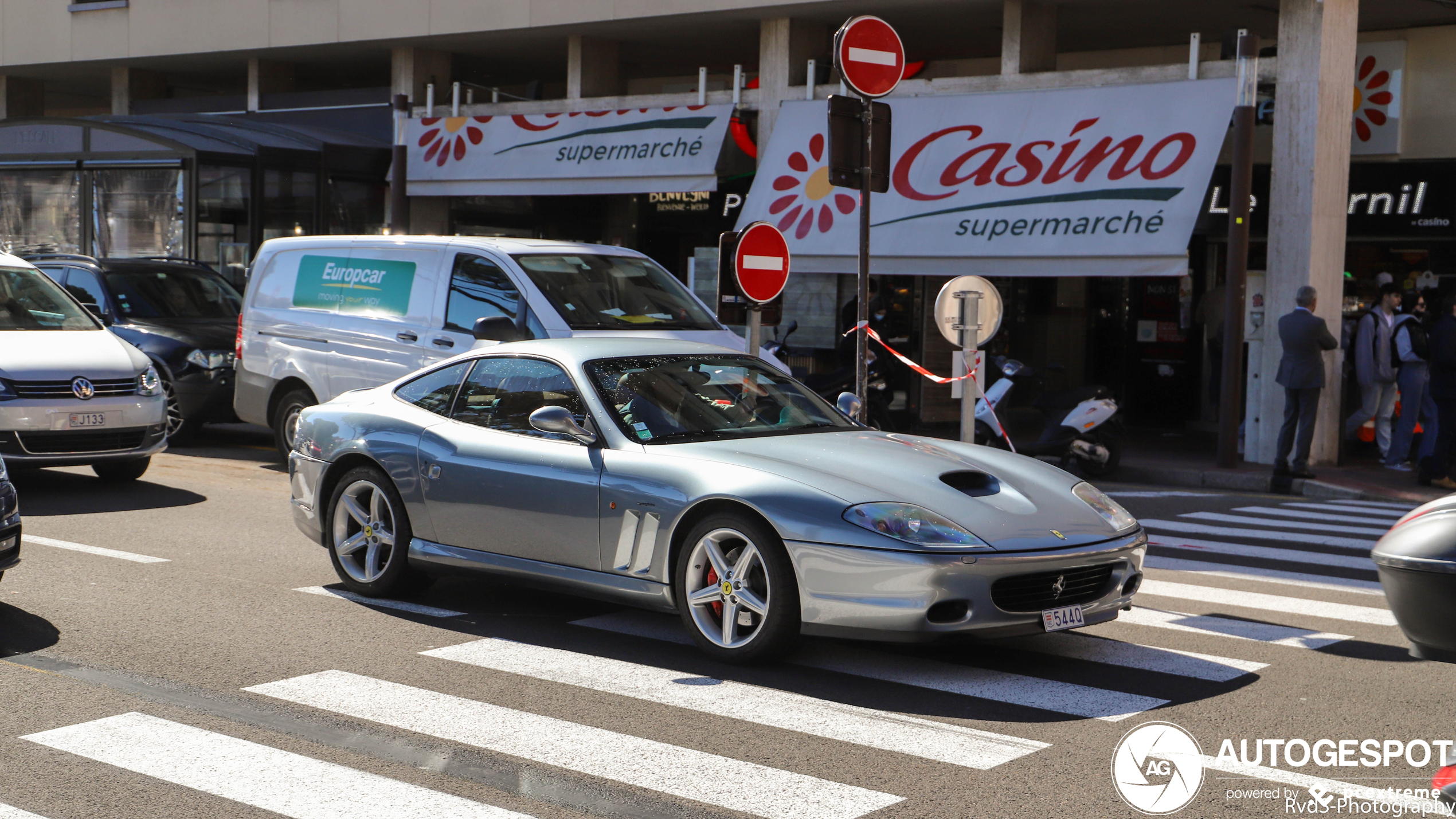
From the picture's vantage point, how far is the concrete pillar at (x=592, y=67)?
2142cm

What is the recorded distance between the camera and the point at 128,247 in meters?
21.8

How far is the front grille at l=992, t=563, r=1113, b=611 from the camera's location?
5.57 metres

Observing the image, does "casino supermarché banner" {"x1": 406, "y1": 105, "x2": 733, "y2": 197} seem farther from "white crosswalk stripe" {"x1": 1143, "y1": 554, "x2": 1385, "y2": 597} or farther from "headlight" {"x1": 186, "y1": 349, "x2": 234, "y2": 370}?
"white crosswalk stripe" {"x1": 1143, "y1": 554, "x2": 1385, "y2": 597}

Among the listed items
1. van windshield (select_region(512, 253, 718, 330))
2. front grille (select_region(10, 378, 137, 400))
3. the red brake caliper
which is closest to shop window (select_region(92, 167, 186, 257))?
front grille (select_region(10, 378, 137, 400))

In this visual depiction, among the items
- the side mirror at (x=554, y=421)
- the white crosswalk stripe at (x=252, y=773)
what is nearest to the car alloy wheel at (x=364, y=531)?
the side mirror at (x=554, y=421)

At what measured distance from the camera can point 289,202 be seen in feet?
72.7

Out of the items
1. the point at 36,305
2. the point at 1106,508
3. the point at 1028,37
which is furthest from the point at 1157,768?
the point at 1028,37

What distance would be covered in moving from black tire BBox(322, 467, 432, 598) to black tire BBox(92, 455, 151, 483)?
476 cm

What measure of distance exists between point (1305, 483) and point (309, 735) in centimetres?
1104

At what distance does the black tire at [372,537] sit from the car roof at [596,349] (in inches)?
33.4

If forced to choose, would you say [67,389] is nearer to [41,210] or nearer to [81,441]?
[81,441]

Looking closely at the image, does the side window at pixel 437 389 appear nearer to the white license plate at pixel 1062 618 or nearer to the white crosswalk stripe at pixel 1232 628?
the white license plate at pixel 1062 618

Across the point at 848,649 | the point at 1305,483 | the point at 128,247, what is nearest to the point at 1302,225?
the point at 1305,483

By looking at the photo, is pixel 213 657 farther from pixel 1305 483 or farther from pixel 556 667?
pixel 1305 483
